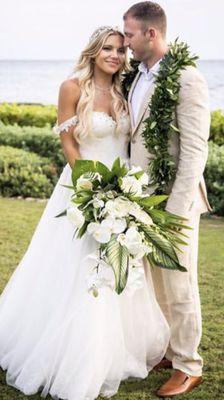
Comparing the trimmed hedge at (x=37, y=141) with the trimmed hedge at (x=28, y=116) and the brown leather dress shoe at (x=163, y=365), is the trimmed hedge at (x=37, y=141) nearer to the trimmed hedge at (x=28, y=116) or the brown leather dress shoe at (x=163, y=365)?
the trimmed hedge at (x=28, y=116)

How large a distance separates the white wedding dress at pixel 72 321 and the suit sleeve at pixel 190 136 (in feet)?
1.66

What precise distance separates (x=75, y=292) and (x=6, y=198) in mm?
5507

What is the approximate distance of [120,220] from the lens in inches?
137

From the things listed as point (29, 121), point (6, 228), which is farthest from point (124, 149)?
point (29, 121)

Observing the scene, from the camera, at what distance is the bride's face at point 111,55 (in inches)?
161

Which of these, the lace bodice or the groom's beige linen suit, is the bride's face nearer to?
the groom's beige linen suit

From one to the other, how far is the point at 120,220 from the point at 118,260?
20cm

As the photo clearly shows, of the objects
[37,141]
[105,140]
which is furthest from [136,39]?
[37,141]

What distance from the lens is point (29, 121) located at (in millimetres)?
12086

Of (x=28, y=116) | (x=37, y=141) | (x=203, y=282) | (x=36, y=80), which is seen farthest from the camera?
(x=36, y=80)

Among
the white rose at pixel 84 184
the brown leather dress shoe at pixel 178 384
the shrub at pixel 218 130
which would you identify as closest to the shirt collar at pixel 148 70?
the white rose at pixel 84 184

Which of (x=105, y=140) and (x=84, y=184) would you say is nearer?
(x=84, y=184)

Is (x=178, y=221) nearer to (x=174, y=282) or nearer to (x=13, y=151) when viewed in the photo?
(x=174, y=282)

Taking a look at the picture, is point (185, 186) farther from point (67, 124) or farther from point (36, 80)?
point (36, 80)
